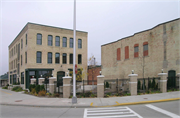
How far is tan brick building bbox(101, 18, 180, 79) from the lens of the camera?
1748 cm

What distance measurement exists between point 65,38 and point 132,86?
18.6 m

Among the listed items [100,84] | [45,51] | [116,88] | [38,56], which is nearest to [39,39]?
[45,51]

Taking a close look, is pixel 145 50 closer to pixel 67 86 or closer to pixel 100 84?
pixel 100 84

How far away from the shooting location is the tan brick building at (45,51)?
24.1 meters

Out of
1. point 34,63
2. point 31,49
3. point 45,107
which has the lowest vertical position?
point 45,107

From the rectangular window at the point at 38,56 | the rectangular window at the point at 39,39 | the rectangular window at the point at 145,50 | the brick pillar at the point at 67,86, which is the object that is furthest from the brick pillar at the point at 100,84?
the rectangular window at the point at 39,39

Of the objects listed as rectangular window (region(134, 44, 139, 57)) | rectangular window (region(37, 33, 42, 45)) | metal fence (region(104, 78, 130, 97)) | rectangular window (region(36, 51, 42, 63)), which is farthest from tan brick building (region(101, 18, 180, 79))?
rectangular window (region(37, 33, 42, 45))

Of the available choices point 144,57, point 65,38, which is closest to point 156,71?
point 144,57

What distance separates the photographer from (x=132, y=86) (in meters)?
13.1

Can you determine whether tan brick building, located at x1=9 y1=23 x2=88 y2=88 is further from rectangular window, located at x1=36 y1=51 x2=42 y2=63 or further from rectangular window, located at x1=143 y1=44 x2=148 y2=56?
rectangular window, located at x1=143 y1=44 x2=148 y2=56

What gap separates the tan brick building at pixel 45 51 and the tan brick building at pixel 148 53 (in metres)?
7.50

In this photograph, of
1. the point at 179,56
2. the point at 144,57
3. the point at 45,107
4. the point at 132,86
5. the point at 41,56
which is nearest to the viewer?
the point at 45,107

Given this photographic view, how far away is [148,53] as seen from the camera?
2069cm

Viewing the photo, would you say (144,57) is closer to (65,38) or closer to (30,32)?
(65,38)
